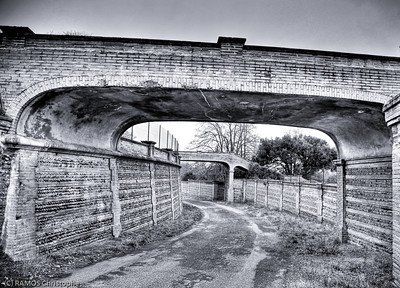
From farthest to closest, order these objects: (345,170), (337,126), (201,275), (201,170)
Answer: (201,170) < (345,170) < (337,126) < (201,275)

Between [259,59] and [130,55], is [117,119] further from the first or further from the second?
[259,59]

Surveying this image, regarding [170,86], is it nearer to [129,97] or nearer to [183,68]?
[183,68]

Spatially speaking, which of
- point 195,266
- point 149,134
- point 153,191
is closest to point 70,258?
point 195,266

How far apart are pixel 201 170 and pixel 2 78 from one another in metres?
32.1

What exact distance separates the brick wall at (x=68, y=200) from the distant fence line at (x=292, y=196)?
25.7ft

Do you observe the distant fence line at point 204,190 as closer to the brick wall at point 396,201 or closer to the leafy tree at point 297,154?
the leafy tree at point 297,154

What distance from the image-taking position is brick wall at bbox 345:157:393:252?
7.69 metres

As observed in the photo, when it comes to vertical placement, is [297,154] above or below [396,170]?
above

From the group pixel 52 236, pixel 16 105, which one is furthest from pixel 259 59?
pixel 52 236

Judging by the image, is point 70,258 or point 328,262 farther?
point 328,262

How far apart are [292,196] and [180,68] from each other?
12704 mm

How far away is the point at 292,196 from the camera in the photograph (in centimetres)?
1675

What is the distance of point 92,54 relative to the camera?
6566 millimetres

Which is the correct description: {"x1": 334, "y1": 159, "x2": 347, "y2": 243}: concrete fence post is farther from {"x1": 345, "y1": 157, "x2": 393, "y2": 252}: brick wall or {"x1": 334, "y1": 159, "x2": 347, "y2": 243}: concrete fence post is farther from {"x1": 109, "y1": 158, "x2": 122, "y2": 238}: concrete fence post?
{"x1": 109, "y1": 158, "x2": 122, "y2": 238}: concrete fence post
